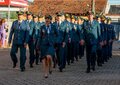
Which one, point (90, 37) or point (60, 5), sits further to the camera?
point (60, 5)

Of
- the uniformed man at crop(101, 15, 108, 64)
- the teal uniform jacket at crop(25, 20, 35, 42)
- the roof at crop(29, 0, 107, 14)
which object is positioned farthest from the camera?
the roof at crop(29, 0, 107, 14)

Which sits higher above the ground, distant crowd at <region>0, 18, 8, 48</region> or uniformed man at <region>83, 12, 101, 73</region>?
uniformed man at <region>83, 12, 101, 73</region>

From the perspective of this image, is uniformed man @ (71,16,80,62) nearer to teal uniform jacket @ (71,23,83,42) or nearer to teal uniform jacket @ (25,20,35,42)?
teal uniform jacket @ (71,23,83,42)

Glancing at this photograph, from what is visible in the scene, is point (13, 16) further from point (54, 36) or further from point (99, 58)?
point (54, 36)

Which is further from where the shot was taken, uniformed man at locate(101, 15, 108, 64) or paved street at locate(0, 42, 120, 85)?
uniformed man at locate(101, 15, 108, 64)

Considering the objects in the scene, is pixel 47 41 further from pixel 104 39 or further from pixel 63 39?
pixel 104 39

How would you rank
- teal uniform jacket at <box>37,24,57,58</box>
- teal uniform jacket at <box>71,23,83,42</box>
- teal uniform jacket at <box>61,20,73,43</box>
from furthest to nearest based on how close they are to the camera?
teal uniform jacket at <box>71,23,83,42</box>
teal uniform jacket at <box>61,20,73,43</box>
teal uniform jacket at <box>37,24,57,58</box>

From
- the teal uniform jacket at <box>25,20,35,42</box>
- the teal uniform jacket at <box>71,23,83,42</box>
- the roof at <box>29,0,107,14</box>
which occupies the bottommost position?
the roof at <box>29,0,107,14</box>

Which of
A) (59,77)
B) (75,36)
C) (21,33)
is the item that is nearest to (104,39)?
(75,36)

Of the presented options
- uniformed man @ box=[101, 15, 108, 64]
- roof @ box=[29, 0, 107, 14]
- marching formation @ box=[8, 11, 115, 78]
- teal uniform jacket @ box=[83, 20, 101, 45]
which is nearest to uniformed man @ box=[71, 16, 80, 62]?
marching formation @ box=[8, 11, 115, 78]

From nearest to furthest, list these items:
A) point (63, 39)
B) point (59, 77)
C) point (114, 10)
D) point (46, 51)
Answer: point (59, 77) < point (46, 51) < point (63, 39) < point (114, 10)

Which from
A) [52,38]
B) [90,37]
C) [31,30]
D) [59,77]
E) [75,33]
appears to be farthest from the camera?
[75,33]

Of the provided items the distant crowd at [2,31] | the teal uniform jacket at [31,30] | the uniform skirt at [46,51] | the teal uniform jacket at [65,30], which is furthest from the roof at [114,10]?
the uniform skirt at [46,51]

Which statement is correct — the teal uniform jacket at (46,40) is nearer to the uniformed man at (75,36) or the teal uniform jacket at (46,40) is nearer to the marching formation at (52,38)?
the marching formation at (52,38)
